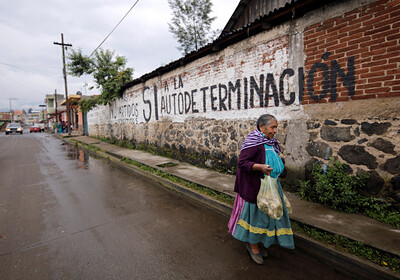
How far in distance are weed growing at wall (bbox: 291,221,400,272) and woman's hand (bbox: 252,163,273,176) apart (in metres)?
1.36

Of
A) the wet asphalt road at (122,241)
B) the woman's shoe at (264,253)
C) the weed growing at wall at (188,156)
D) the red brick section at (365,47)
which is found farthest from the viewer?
the weed growing at wall at (188,156)

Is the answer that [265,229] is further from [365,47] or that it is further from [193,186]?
[365,47]

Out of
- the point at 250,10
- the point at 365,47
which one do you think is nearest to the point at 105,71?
the point at 250,10

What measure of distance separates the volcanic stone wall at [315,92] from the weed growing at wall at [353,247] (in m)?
1.28

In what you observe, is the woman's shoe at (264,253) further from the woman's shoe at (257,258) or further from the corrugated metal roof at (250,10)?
the corrugated metal roof at (250,10)

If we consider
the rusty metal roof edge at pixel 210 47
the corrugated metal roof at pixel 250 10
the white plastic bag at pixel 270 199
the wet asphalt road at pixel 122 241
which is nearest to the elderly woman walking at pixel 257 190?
the white plastic bag at pixel 270 199

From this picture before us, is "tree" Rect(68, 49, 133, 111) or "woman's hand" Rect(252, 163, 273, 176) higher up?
"tree" Rect(68, 49, 133, 111)

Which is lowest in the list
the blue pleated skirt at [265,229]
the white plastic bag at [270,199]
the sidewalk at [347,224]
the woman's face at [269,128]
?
the sidewalk at [347,224]

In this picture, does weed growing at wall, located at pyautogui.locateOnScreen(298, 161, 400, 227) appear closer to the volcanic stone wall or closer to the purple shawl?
the volcanic stone wall

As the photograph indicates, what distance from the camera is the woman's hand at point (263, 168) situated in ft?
7.81

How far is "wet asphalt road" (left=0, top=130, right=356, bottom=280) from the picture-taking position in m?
2.50

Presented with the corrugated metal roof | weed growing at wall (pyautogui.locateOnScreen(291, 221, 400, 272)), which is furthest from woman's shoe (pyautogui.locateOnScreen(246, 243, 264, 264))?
the corrugated metal roof

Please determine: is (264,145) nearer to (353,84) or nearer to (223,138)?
(353,84)

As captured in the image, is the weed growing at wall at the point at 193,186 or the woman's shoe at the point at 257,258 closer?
the woman's shoe at the point at 257,258
